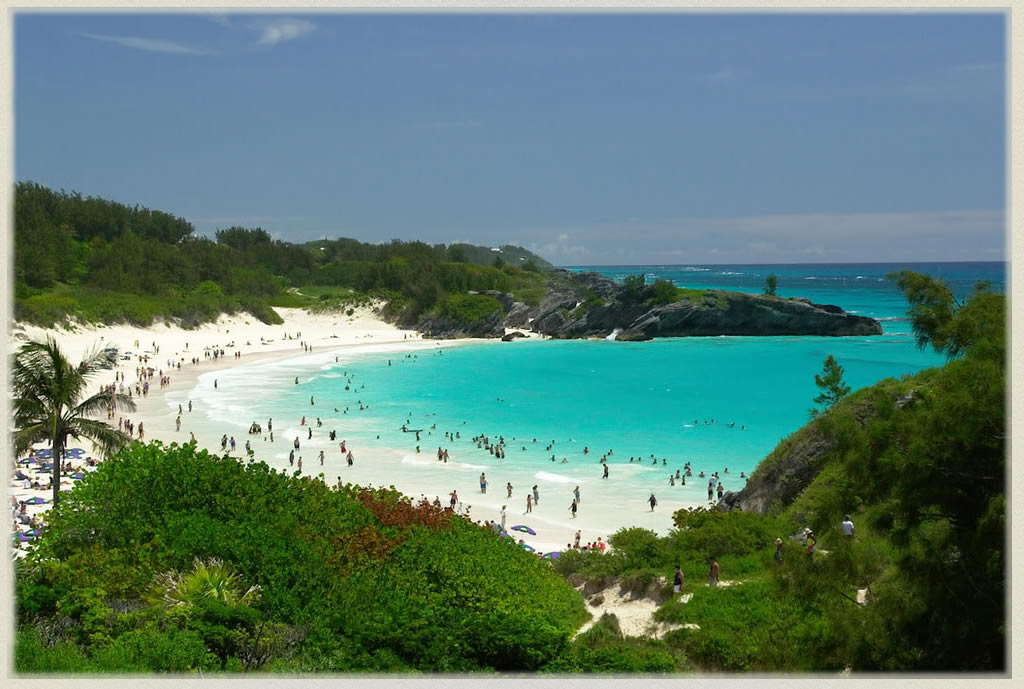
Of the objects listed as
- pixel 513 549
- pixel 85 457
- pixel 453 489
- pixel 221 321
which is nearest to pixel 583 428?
pixel 453 489

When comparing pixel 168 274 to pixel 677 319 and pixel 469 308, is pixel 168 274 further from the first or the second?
pixel 677 319

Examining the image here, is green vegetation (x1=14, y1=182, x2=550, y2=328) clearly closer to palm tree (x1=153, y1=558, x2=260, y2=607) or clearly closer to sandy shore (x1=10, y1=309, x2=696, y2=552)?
sandy shore (x1=10, y1=309, x2=696, y2=552)

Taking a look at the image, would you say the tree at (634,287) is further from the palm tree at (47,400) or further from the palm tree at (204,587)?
the palm tree at (204,587)

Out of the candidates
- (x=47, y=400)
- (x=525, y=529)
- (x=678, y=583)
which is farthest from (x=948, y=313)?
(x=47, y=400)

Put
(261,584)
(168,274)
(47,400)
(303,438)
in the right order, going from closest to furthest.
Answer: (261,584) → (47,400) → (303,438) → (168,274)

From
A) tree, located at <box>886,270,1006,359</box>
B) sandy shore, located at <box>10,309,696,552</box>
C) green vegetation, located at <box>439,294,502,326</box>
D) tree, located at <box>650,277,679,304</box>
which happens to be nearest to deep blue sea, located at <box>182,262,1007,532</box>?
sandy shore, located at <box>10,309,696,552</box>

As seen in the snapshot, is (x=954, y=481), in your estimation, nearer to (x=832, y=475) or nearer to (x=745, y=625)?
(x=745, y=625)
